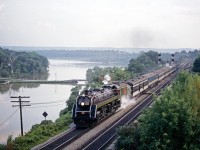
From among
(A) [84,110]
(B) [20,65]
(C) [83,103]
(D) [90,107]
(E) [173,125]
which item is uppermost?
(E) [173,125]

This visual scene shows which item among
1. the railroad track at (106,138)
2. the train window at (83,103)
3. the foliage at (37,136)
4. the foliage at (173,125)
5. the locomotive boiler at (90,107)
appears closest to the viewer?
the foliage at (173,125)

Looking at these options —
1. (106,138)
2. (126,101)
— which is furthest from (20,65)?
(106,138)

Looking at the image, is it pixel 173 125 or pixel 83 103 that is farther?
pixel 83 103

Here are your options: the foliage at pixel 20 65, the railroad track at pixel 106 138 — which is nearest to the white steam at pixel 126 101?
the railroad track at pixel 106 138

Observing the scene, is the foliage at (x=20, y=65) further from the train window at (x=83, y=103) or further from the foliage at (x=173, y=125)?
the foliage at (x=173, y=125)

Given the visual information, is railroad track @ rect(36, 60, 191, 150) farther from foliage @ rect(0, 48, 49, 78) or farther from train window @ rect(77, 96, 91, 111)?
foliage @ rect(0, 48, 49, 78)

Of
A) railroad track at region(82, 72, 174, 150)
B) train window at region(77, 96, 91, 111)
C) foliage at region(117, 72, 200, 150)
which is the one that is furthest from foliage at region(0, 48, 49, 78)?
foliage at region(117, 72, 200, 150)

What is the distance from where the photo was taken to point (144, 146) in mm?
19453

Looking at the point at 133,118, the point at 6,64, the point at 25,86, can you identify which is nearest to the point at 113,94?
the point at 133,118

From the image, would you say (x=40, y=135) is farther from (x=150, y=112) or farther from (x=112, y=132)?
(x=150, y=112)

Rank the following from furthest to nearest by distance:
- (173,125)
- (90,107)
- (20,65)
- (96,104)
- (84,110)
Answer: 1. (20,65)
2. (96,104)
3. (84,110)
4. (90,107)
5. (173,125)

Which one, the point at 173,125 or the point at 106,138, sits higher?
the point at 173,125

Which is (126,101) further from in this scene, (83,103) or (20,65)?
(20,65)

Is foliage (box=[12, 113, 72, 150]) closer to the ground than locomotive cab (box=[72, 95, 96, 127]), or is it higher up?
closer to the ground
